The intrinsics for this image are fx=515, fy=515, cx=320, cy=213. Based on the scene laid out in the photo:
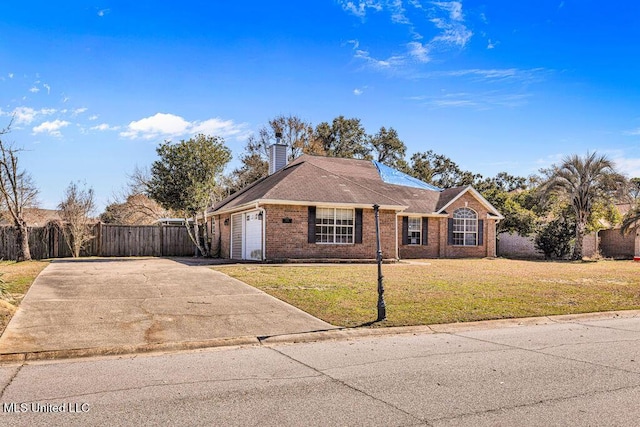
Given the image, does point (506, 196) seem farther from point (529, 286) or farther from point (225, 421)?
point (225, 421)

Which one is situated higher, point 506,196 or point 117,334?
point 506,196

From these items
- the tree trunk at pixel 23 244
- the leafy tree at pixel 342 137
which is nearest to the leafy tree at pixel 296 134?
the leafy tree at pixel 342 137

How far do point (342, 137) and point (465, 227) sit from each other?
24308 mm

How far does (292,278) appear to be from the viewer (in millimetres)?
15625

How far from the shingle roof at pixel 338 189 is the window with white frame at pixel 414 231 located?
26.5 inches

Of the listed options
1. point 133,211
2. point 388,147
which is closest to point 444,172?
point 388,147

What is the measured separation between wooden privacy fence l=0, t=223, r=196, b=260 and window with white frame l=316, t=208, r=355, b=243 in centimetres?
1141

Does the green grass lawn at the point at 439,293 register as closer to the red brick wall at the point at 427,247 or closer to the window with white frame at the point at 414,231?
the red brick wall at the point at 427,247

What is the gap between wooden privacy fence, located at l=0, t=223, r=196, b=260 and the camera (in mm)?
27016

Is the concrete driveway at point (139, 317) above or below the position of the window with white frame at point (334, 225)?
below

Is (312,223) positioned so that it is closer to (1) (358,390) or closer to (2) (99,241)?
(2) (99,241)

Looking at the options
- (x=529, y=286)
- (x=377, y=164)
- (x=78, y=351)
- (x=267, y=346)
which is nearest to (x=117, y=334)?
(x=78, y=351)

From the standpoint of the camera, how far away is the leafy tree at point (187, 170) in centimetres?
2631

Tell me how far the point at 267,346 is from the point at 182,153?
1989cm
